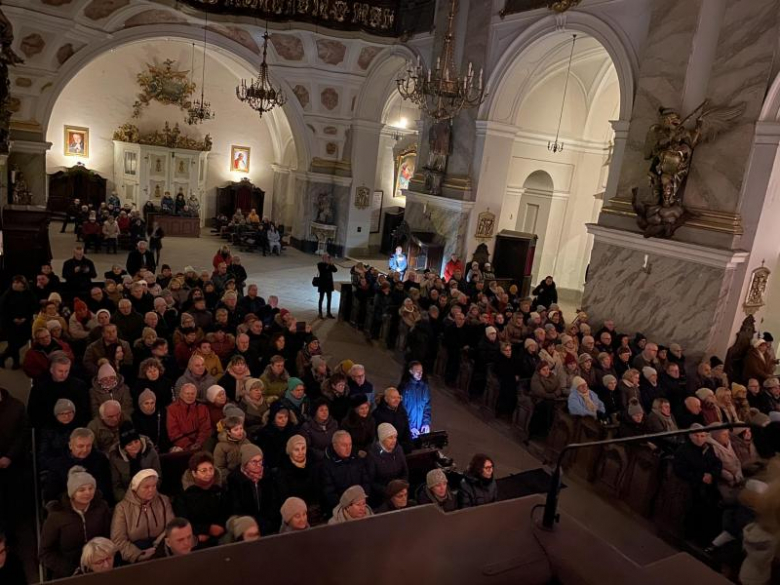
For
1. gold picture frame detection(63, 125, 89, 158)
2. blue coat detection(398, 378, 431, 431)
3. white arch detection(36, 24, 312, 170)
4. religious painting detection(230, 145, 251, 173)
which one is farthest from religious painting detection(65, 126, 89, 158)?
blue coat detection(398, 378, 431, 431)

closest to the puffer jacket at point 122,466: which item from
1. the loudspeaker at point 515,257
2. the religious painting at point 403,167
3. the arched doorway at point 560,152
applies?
the loudspeaker at point 515,257

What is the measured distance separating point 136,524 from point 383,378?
624 cm

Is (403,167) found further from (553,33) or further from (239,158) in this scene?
(553,33)

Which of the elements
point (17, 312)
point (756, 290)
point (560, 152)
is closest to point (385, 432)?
point (17, 312)

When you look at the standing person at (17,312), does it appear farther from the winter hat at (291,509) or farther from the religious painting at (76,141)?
the religious painting at (76,141)

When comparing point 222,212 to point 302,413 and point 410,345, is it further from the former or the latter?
point 302,413

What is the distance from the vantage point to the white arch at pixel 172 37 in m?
16.2

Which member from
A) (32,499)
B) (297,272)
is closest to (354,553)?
(32,499)

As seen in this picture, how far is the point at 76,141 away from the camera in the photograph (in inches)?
849

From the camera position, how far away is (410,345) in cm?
950

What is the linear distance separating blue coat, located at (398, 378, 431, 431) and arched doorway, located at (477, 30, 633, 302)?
9.36 metres

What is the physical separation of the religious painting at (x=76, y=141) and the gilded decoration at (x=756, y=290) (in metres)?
21.6

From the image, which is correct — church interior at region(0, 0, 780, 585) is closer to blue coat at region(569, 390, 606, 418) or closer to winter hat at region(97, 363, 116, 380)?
blue coat at region(569, 390, 606, 418)

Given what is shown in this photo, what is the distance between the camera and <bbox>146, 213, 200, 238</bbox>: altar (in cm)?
2123
